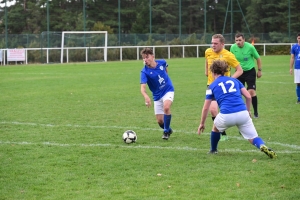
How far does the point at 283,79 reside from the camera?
22.8m

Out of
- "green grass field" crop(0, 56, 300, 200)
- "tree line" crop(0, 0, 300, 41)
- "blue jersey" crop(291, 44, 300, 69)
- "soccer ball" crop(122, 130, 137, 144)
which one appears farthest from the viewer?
"tree line" crop(0, 0, 300, 41)

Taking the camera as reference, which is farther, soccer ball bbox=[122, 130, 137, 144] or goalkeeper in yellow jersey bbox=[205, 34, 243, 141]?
goalkeeper in yellow jersey bbox=[205, 34, 243, 141]

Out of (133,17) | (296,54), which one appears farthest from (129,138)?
(133,17)

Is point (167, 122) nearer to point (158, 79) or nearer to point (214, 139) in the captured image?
point (158, 79)

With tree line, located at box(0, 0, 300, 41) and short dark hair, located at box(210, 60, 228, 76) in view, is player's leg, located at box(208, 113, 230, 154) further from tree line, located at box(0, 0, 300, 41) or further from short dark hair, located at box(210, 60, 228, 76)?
tree line, located at box(0, 0, 300, 41)

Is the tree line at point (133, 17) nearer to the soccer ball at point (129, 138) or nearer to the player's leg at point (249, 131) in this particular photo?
the soccer ball at point (129, 138)

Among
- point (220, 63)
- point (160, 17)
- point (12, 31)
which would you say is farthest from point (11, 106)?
point (160, 17)

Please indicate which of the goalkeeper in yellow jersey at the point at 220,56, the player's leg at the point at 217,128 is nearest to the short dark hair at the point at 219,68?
the player's leg at the point at 217,128

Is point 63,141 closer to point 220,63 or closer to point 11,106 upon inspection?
point 220,63

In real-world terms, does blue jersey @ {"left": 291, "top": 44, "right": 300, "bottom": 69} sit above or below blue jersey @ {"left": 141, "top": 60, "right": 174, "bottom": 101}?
above

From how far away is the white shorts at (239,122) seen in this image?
25.5 feet

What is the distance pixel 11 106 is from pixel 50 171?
8175mm

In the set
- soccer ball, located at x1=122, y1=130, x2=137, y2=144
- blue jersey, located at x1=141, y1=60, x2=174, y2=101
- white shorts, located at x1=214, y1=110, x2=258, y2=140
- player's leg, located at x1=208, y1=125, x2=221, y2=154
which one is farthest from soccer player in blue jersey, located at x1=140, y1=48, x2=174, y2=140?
white shorts, located at x1=214, y1=110, x2=258, y2=140

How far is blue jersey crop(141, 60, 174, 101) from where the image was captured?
10008 millimetres
